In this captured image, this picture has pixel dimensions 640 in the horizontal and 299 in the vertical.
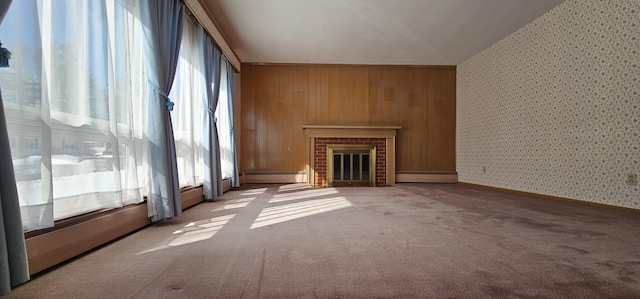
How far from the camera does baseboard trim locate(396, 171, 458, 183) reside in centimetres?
639

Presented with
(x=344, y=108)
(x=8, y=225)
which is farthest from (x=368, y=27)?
(x=8, y=225)

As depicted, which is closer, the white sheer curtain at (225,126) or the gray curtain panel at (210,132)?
the gray curtain panel at (210,132)

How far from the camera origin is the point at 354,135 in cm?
611

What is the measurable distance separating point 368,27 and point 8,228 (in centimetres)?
440

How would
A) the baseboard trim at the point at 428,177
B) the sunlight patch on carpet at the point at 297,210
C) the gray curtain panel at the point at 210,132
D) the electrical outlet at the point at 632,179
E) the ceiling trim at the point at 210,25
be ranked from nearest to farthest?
the sunlight patch on carpet at the point at 297,210
the electrical outlet at the point at 632,179
the ceiling trim at the point at 210,25
the gray curtain panel at the point at 210,132
the baseboard trim at the point at 428,177

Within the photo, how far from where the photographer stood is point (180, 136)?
319cm

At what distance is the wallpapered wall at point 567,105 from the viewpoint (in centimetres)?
320

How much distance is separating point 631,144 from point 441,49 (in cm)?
312

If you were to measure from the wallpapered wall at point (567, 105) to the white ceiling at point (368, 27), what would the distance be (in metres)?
0.42

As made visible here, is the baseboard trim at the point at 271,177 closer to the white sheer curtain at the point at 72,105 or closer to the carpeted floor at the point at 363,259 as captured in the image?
the carpeted floor at the point at 363,259

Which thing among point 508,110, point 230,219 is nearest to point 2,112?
point 230,219

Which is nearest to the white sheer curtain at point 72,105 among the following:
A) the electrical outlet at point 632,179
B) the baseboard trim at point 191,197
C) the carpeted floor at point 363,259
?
the carpeted floor at point 363,259

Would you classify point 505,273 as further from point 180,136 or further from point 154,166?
point 180,136

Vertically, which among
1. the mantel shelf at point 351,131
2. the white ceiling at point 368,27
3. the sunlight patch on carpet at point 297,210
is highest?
the white ceiling at point 368,27
